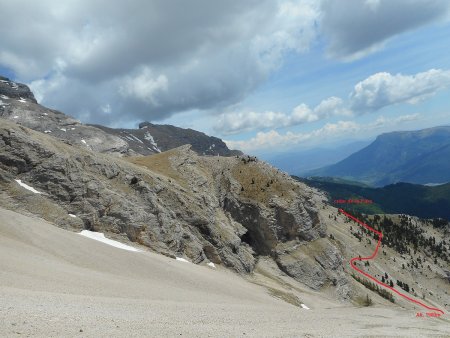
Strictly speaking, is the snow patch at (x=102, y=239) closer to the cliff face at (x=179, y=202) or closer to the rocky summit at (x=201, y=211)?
the rocky summit at (x=201, y=211)

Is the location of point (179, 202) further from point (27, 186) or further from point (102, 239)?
point (27, 186)

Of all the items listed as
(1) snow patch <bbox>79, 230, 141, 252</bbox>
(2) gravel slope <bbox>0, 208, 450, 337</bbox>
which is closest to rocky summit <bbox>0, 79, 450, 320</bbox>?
(1) snow patch <bbox>79, 230, 141, 252</bbox>

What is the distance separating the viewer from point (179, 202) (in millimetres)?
76438

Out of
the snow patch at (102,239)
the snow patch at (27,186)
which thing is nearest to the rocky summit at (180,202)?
the snow patch at (27,186)

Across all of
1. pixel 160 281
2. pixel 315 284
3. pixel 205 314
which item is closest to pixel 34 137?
pixel 160 281

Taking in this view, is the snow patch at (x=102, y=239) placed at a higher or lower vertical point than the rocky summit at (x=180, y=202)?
lower

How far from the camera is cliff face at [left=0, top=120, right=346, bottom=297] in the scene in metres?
58.9

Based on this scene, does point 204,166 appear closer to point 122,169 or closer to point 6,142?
point 122,169

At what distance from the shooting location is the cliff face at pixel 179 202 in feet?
193

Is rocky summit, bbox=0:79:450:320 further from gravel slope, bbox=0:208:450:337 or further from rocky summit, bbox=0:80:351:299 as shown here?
gravel slope, bbox=0:208:450:337

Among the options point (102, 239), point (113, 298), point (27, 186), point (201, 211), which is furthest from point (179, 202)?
point (113, 298)

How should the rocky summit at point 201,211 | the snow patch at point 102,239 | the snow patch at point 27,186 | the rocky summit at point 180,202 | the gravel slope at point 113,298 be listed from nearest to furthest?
the gravel slope at point 113,298
the snow patch at point 102,239
the snow patch at point 27,186
the rocky summit at point 180,202
the rocky summit at point 201,211

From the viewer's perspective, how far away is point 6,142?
195 feet

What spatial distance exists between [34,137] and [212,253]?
1428 inches
